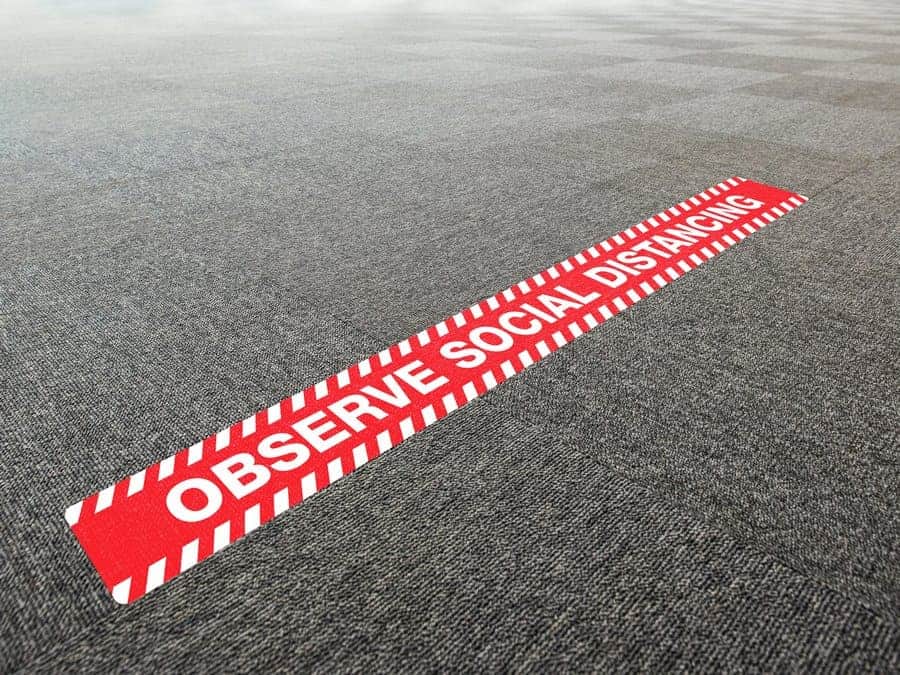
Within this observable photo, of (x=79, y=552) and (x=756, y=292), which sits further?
(x=756, y=292)

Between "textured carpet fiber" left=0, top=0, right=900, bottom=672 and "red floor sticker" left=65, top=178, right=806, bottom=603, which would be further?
"red floor sticker" left=65, top=178, right=806, bottom=603

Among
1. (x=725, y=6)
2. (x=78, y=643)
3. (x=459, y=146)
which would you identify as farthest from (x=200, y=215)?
(x=725, y=6)

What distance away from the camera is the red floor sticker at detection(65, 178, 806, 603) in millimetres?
1106

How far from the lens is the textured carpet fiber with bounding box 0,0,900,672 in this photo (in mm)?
951

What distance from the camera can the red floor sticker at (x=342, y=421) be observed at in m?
1.11

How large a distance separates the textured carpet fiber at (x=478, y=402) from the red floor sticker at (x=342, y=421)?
41 millimetres

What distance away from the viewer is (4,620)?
37.6 inches

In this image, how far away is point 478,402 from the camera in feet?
4.60

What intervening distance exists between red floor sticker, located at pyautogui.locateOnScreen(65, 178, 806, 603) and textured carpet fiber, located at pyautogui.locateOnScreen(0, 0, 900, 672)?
1.6 inches

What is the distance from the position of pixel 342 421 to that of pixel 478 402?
281 millimetres

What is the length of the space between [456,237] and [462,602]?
1399 millimetres

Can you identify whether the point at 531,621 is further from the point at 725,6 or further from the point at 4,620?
the point at 725,6

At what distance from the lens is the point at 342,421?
4.47 ft

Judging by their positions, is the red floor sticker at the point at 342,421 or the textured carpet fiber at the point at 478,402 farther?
the red floor sticker at the point at 342,421
